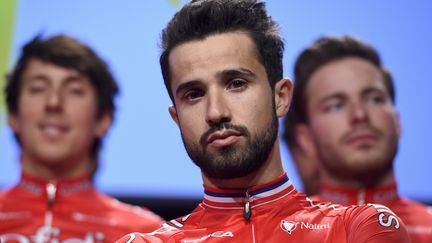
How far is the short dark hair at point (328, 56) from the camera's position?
15.2ft

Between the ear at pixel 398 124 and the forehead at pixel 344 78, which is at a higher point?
the forehead at pixel 344 78

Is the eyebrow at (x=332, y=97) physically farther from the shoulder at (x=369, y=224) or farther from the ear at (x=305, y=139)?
the shoulder at (x=369, y=224)

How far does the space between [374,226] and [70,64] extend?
2705 millimetres

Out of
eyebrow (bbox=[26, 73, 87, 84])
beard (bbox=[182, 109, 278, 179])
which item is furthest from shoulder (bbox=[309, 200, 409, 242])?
eyebrow (bbox=[26, 73, 87, 84])

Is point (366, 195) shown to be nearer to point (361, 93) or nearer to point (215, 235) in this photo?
point (361, 93)

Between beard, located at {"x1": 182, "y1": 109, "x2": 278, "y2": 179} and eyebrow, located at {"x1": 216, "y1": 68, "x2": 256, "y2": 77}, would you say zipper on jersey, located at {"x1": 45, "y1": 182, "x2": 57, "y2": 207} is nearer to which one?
beard, located at {"x1": 182, "y1": 109, "x2": 278, "y2": 179}

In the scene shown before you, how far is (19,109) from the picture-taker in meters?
4.82

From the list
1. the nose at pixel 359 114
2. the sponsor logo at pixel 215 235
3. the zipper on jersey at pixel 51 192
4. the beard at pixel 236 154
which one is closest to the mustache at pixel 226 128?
the beard at pixel 236 154

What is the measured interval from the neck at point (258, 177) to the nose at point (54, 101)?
6.27 ft

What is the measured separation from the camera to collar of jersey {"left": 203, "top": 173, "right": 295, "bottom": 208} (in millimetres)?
2902

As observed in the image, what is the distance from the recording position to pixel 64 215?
459 centimetres

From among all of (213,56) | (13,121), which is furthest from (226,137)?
(13,121)

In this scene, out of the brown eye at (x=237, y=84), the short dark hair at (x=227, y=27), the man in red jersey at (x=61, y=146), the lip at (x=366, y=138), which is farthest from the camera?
the man in red jersey at (x=61, y=146)

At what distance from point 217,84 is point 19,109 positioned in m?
2.35
